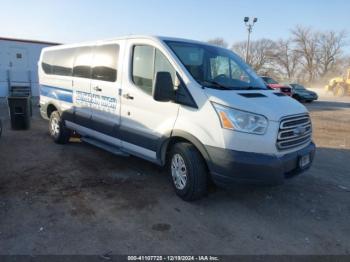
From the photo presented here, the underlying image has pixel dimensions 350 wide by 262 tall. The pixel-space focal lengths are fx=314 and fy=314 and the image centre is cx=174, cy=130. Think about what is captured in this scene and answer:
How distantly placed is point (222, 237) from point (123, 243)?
110cm

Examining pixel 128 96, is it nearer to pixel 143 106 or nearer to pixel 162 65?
pixel 143 106

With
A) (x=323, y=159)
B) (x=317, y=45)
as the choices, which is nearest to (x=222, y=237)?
(x=323, y=159)

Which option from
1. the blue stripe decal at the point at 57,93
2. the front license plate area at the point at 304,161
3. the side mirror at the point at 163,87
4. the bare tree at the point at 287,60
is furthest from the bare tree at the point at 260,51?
the side mirror at the point at 163,87

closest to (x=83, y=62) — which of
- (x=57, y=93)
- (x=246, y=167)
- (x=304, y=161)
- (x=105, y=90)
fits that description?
(x=105, y=90)

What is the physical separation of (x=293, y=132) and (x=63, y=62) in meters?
5.22

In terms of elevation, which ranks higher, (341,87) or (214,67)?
(214,67)

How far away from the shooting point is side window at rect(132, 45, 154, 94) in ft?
15.2

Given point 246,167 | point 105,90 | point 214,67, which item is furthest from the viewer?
point 105,90

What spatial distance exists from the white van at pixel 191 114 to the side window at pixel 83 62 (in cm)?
4

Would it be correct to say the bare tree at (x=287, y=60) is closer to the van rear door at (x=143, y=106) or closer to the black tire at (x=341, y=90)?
the black tire at (x=341, y=90)

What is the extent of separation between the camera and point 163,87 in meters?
4.09

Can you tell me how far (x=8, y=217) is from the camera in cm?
378

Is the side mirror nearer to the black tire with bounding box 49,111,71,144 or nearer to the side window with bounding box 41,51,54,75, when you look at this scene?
the black tire with bounding box 49,111,71,144

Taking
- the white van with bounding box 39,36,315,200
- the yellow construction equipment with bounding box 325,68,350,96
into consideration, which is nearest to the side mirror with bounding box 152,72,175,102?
the white van with bounding box 39,36,315,200
